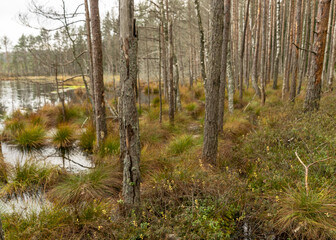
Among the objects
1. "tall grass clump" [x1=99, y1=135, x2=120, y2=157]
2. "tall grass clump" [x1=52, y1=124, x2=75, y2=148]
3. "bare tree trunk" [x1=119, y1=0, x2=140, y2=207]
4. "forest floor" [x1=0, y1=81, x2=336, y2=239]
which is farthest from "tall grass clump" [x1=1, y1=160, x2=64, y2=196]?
"bare tree trunk" [x1=119, y1=0, x2=140, y2=207]

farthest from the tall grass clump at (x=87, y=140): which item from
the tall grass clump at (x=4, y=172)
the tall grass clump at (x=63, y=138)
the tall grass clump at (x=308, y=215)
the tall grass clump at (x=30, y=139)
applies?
the tall grass clump at (x=308, y=215)

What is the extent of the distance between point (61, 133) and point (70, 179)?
3.68 meters

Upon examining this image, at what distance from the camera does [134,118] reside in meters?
→ 2.95

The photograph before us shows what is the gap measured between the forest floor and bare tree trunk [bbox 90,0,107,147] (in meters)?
0.65

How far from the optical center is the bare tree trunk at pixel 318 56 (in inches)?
257

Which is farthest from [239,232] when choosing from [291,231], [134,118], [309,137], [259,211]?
[309,137]

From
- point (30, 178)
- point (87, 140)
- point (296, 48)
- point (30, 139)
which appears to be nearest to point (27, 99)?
point (30, 139)

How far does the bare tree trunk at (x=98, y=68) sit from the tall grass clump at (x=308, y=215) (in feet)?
16.3

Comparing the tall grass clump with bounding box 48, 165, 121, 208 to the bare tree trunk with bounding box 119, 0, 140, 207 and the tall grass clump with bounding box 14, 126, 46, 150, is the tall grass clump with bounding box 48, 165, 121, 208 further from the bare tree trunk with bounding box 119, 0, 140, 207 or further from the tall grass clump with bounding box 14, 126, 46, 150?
the tall grass clump with bounding box 14, 126, 46, 150

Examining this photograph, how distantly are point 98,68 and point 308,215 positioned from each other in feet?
18.6

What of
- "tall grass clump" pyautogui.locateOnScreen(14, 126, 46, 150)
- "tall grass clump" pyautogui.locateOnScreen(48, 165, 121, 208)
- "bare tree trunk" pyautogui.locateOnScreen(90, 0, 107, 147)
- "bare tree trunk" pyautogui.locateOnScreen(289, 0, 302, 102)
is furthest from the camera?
"bare tree trunk" pyautogui.locateOnScreen(289, 0, 302, 102)

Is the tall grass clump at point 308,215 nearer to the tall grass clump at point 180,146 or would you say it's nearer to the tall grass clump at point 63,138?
the tall grass clump at point 180,146

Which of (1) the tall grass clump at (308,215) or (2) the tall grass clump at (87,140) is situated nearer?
(1) the tall grass clump at (308,215)

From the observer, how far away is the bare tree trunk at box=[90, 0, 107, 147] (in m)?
5.92
